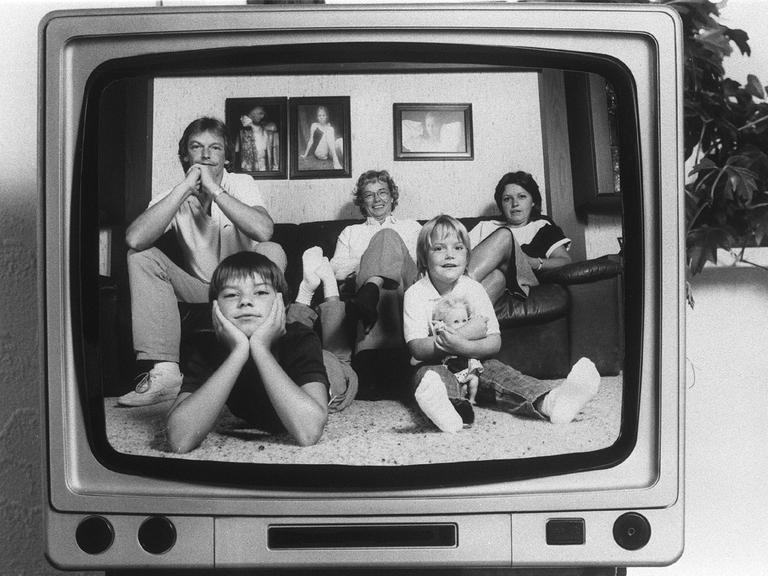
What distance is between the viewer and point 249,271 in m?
0.89

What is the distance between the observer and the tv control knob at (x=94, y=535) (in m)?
0.90

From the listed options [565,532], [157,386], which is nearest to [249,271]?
[157,386]

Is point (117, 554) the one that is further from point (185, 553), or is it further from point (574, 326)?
point (574, 326)

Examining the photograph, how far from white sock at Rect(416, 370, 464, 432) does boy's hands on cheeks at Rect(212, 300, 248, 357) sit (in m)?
0.22

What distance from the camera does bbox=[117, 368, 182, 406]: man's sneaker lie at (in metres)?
0.88

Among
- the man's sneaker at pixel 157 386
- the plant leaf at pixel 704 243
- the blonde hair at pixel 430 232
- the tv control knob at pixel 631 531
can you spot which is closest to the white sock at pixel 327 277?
the blonde hair at pixel 430 232

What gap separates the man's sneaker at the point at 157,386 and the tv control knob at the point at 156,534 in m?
0.15

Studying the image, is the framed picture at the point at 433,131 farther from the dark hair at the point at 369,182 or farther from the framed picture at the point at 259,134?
the framed picture at the point at 259,134

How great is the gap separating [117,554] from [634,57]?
887 millimetres

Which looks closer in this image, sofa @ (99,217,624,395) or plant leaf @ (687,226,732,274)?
sofa @ (99,217,624,395)

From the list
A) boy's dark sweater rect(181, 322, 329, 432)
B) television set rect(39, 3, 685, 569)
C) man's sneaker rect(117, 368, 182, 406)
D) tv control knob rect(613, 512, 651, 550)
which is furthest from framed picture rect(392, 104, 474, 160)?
tv control knob rect(613, 512, 651, 550)

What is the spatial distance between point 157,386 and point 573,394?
510mm

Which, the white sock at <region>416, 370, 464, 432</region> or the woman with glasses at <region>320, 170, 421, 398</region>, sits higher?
the woman with glasses at <region>320, 170, 421, 398</region>

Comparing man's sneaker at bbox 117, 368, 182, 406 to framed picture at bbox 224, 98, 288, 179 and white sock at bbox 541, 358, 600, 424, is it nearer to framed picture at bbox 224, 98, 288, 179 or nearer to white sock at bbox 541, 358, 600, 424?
framed picture at bbox 224, 98, 288, 179
